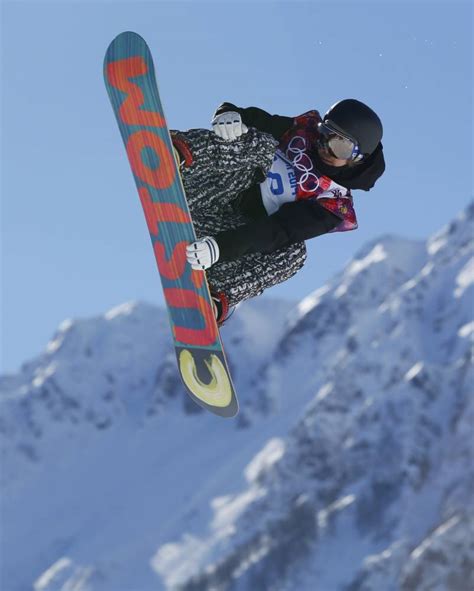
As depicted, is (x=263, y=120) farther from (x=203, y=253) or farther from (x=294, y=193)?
(x=203, y=253)

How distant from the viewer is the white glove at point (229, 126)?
8.96 m

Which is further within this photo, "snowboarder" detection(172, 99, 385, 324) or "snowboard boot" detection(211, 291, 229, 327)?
"snowboard boot" detection(211, 291, 229, 327)

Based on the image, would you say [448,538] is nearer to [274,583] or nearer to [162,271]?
[274,583]

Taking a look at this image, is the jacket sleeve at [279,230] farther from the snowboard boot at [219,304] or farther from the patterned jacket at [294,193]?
the snowboard boot at [219,304]

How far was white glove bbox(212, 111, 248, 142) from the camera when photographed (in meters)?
8.96

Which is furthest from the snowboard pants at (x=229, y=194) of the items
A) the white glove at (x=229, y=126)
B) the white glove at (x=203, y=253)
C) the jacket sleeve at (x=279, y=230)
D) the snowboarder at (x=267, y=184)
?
the white glove at (x=203, y=253)

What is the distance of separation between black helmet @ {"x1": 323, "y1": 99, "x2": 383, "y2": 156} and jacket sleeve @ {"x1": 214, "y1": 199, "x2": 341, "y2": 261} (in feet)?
2.15

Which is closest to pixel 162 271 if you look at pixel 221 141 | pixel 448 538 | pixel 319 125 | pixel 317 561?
pixel 221 141

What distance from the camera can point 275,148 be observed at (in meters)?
9.29

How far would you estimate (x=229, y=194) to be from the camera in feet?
31.0

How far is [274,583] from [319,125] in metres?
197

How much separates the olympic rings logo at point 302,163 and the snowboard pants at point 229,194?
0.75 feet

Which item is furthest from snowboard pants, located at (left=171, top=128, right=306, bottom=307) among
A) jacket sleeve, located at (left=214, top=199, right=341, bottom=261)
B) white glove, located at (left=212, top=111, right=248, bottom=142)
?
jacket sleeve, located at (left=214, top=199, right=341, bottom=261)

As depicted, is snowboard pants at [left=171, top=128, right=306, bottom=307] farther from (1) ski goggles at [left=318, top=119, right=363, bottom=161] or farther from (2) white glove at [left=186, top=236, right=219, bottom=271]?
(2) white glove at [left=186, top=236, right=219, bottom=271]
